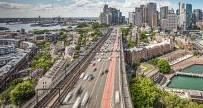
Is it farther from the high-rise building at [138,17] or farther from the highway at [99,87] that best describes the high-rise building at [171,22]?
the highway at [99,87]

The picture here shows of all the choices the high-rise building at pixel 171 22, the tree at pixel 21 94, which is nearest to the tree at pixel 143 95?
the tree at pixel 21 94

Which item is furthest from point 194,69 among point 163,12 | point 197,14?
point 197,14

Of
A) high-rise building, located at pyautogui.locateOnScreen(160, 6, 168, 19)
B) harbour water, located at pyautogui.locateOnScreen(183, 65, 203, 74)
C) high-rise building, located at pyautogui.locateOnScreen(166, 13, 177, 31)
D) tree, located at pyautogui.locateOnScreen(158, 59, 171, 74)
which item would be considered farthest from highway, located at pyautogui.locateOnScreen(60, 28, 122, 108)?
high-rise building, located at pyautogui.locateOnScreen(160, 6, 168, 19)

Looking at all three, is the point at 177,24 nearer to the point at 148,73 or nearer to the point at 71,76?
the point at 148,73

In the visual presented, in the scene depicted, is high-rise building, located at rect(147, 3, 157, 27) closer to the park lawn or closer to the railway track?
the park lawn

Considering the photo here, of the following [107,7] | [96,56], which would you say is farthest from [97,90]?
[107,7]
